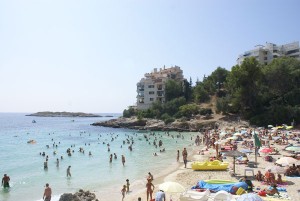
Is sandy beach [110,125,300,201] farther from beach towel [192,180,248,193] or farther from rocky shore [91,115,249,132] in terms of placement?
rocky shore [91,115,249,132]

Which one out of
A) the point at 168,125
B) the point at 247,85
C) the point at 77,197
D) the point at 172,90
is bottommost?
the point at 77,197

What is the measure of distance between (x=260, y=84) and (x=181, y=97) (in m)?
24.6

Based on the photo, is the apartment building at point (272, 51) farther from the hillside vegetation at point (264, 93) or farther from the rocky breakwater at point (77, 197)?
the rocky breakwater at point (77, 197)

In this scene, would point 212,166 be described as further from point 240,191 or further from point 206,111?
point 206,111

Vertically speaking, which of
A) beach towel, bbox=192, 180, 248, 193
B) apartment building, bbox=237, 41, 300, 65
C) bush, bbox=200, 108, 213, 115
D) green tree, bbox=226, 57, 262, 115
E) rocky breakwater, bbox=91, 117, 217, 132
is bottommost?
beach towel, bbox=192, 180, 248, 193

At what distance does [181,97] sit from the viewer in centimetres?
8044

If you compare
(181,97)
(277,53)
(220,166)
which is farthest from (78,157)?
(277,53)

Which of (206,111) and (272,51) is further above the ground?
(272,51)

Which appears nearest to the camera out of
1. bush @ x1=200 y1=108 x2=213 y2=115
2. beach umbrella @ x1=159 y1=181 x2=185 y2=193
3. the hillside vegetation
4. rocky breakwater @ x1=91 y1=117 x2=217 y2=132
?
beach umbrella @ x1=159 y1=181 x2=185 y2=193

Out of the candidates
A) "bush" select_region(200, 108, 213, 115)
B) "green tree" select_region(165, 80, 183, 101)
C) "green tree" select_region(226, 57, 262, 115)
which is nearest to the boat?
"green tree" select_region(226, 57, 262, 115)

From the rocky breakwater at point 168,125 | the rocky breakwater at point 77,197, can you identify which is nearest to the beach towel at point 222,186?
the rocky breakwater at point 77,197

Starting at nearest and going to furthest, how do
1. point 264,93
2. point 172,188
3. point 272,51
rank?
point 172,188, point 264,93, point 272,51

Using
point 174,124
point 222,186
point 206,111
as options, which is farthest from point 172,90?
point 222,186

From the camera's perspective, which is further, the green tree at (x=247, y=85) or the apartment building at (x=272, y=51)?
the apartment building at (x=272, y=51)
